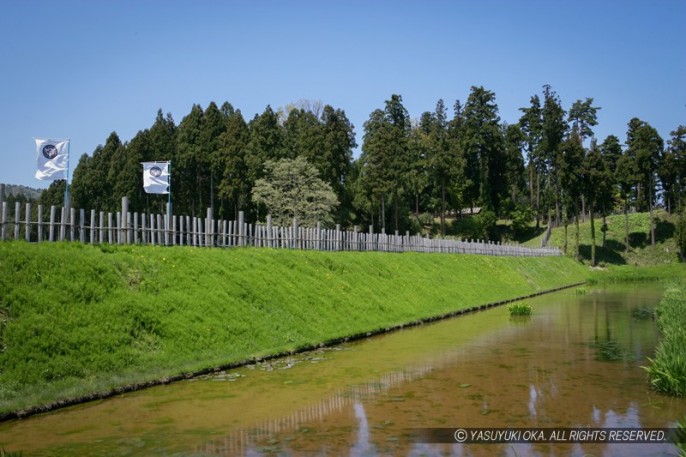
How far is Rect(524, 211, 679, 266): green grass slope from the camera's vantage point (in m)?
72.5

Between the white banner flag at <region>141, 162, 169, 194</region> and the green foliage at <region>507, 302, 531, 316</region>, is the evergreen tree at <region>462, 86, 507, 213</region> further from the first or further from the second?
the white banner flag at <region>141, 162, 169, 194</region>

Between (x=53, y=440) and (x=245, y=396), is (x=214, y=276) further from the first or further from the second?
(x=53, y=440)

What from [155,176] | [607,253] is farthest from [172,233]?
[607,253]

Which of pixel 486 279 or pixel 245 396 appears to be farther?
pixel 486 279

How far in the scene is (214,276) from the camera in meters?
17.1

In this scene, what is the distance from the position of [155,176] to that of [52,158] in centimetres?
614

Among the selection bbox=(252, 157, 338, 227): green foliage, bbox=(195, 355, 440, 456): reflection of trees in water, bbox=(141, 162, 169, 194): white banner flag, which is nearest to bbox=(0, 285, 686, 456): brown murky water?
bbox=(195, 355, 440, 456): reflection of trees in water

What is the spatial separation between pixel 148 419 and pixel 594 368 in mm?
9541

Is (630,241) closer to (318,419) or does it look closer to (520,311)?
(520,311)

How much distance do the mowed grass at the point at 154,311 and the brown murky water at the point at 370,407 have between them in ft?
2.73

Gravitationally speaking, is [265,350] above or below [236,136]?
below

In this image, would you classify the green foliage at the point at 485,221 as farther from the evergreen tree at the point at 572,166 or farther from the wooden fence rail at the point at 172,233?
the wooden fence rail at the point at 172,233

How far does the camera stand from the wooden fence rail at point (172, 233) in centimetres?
1529

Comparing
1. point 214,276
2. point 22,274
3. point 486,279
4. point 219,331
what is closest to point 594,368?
point 219,331
